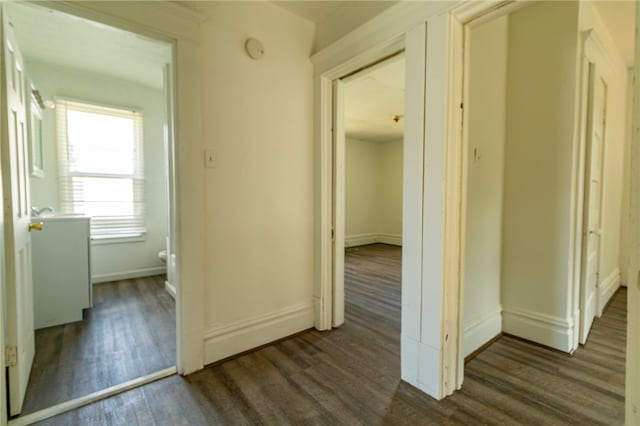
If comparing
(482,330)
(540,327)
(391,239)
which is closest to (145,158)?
(482,330)

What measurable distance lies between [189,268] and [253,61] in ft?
4.82

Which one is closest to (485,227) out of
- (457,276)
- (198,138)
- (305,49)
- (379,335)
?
(457,276)

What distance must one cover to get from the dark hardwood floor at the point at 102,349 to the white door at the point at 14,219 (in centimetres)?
14

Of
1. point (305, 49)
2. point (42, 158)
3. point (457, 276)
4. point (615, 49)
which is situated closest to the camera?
point (457, 276)

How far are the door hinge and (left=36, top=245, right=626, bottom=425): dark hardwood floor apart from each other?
34 centimetres

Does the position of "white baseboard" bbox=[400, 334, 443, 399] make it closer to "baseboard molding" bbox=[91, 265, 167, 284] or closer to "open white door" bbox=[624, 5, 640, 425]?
"open white door" bbox=[624, 5, 640, 425]

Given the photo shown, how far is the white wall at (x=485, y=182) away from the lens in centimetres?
200

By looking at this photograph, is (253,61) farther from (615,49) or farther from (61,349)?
(615,49)

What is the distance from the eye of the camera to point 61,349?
213 cm

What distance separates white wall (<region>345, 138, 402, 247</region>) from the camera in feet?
22.0

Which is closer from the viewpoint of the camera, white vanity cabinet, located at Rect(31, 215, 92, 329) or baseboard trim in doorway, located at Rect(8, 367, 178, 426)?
baseboard trim in doorway, located at Rect(8, 367, 178, 426)

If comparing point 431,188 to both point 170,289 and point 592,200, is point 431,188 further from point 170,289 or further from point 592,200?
point 170,289

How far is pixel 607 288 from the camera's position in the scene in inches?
119

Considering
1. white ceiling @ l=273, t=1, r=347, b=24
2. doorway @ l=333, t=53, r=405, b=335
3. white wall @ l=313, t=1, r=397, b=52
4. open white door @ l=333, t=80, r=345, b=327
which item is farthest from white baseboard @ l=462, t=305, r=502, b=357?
white ceiling @ l=273, t=1, r=347, b=24
